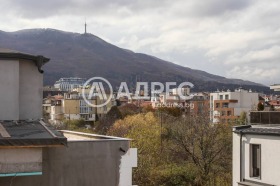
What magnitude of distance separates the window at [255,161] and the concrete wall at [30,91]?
724 cm

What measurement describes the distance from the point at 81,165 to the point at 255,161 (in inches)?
283

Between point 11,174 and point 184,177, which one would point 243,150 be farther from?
point 184,177

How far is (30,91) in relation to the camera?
31.8ft

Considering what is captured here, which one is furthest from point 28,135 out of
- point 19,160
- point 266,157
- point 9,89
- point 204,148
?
point 204,148

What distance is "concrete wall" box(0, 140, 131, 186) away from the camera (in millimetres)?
7910

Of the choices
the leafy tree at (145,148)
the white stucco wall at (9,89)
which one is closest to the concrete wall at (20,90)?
the white stucco wall at (9,89)

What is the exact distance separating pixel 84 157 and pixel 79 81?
158m

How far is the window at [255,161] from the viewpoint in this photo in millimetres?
13040

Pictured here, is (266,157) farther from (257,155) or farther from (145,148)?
(145,148)

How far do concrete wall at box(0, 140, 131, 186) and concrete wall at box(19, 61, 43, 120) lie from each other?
198cm

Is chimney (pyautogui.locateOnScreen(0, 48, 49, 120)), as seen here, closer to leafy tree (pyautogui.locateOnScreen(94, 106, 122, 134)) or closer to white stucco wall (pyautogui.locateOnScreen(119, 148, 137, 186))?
white stucco wall (pyautogui.locateOnScreen(119, 148, 137, 186))

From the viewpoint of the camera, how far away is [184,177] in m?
25.8

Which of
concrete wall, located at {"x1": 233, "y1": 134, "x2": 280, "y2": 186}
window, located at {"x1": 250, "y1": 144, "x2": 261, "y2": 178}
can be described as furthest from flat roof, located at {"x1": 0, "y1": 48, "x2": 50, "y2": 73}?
window, located at {"x1": 250, "y1": 144, "x2": 261, "y2": 178}

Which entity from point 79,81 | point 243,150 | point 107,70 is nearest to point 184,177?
point 243,150
